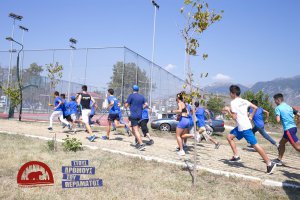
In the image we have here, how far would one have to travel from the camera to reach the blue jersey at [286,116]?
6.82 m

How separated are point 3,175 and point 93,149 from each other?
2.83 meters

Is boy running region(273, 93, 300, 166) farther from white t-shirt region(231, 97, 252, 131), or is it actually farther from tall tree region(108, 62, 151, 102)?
tall tree region(108, 62, 151, 102)

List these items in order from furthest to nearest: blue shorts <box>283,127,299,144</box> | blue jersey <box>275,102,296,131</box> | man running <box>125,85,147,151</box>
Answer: man running <box>125,85,147,151</box>
blue jersey <box>275,102,296,131</box>
blue shorts <box>283,127,299,144</box>

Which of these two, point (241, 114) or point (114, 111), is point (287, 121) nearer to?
point (241, 114)

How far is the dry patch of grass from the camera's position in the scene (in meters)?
4.28

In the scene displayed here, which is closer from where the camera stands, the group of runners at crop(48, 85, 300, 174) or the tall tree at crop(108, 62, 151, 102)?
the group of runners at crop(48, 85, 300, 174)

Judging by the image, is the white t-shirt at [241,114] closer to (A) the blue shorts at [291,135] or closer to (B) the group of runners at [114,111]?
(A) the blue shorts at [291,135]

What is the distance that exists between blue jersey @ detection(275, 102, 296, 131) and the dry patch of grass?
2322 millimetres

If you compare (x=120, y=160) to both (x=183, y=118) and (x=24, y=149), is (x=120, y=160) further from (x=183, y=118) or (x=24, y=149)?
(x=24, y=149)

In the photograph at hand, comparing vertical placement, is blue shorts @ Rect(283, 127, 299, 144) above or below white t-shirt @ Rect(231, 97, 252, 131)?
below

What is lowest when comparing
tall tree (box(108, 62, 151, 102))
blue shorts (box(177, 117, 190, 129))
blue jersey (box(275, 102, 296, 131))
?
blue shorts (box(177, 117, 190, 129))

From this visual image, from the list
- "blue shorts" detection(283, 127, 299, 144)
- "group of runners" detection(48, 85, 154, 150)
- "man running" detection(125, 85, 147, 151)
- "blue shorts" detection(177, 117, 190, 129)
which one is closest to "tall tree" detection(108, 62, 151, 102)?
"group of runners" detection(48, 85, 154, 150)

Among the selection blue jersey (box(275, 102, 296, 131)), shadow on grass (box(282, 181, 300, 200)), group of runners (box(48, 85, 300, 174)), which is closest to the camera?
shadow on grass (box(282, 181, 300, 200))

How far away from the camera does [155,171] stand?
224 inches
